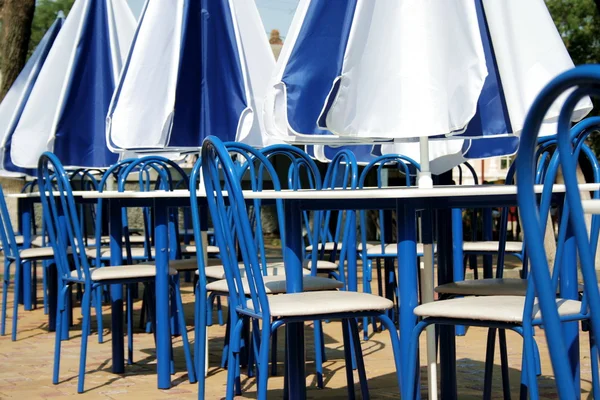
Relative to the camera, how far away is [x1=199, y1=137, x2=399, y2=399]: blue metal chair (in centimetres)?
298

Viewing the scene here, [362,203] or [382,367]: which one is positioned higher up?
[362,203]

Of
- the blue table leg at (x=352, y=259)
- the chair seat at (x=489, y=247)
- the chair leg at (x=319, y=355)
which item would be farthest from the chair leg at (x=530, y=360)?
the chair seat at (x=489, y=247)

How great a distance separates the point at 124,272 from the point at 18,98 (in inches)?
198

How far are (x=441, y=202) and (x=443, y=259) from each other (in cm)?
60

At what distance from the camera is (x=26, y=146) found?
293 inches

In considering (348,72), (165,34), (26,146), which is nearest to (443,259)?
(348,72)

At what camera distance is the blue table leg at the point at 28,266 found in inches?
277

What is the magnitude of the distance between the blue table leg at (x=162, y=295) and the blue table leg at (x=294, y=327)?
1095 mm

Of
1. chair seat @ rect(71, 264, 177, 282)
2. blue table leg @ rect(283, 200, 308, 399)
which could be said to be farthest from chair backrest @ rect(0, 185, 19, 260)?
blue table leg @ rect(283, 200, 308, 399)

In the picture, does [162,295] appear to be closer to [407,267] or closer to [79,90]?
[407,267]

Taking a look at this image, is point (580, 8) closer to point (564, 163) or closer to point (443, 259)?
point (443, 259)

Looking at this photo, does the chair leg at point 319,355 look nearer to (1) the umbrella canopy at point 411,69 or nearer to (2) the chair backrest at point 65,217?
(1) the umbrella canopy at point 411,69

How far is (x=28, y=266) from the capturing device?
7832 millimetres

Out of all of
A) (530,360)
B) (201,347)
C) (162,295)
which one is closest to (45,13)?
(162,295)
